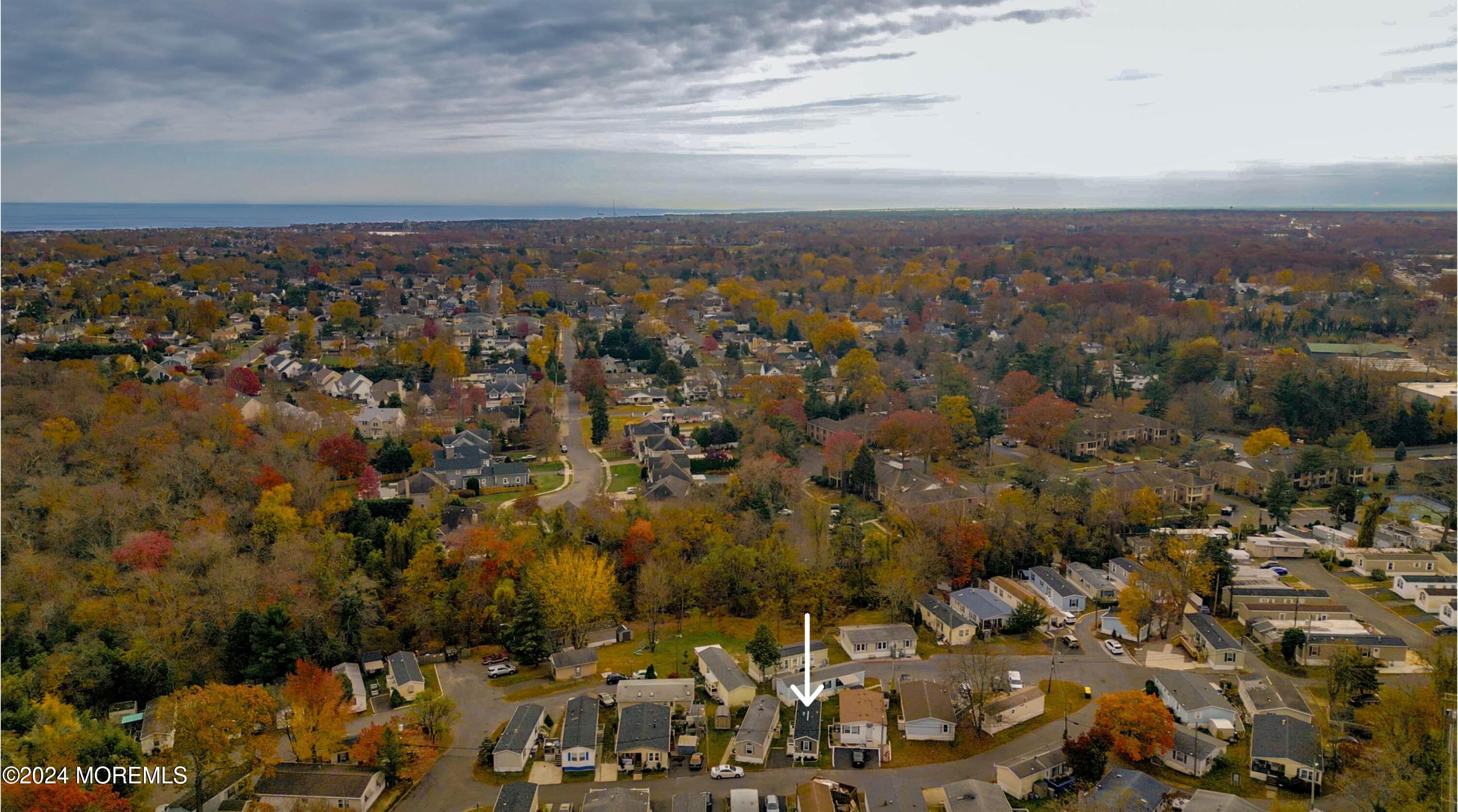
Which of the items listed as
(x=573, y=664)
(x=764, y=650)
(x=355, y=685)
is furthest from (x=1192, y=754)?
A: (x=355, y=685)

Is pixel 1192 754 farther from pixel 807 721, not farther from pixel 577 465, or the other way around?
pixel 577 465

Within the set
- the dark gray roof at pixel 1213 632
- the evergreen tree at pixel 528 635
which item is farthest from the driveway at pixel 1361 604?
the evergreen tree at pixel 528 635

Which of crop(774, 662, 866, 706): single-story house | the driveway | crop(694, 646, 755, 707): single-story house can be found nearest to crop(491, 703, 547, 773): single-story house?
crop(694, 646, 755, 707): single-story house

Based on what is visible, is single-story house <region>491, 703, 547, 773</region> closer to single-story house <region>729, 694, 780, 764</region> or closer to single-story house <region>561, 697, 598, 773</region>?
single-story house <region>561, 697, 598, 773</region>

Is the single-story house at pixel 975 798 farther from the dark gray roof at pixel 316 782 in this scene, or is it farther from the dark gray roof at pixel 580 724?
the dark gray roof at pixel 316 782

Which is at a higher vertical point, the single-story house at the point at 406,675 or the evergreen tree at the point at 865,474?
the evergreen tree at the point at 865,474

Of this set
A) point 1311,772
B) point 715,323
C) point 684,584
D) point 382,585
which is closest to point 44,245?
point 715,323
